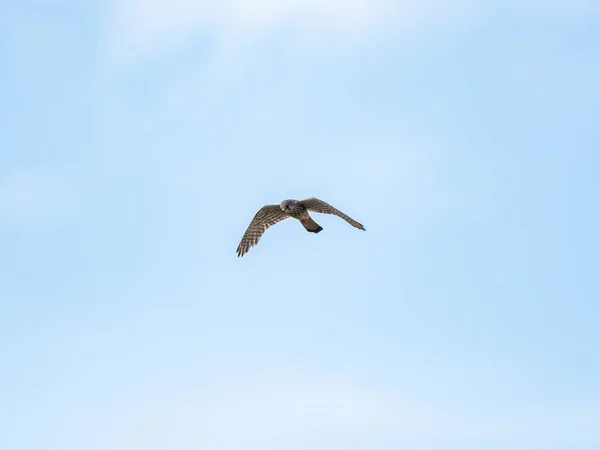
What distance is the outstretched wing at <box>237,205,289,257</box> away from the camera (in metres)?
39.8

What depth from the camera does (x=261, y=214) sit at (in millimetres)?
39656

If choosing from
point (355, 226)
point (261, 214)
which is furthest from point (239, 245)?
point (355, 226)

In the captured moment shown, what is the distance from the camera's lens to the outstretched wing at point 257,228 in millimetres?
39750

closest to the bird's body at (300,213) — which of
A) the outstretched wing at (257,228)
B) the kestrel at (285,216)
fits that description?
the kestrel at (285,216)

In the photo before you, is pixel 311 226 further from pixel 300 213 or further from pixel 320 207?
pixel 320 207

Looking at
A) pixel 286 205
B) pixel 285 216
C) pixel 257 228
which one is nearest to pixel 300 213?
pixel 286 205

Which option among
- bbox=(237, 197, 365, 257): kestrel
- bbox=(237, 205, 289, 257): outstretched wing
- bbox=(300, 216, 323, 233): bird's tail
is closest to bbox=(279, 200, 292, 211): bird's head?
bbox=(237, 197, 365, 257): kestrel

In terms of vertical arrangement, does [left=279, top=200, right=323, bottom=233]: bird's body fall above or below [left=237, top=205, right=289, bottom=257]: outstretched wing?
below

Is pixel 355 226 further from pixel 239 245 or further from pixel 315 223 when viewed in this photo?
pixel 239 245

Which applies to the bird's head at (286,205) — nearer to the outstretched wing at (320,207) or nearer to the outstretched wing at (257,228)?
the outstretched wing at (320,207)

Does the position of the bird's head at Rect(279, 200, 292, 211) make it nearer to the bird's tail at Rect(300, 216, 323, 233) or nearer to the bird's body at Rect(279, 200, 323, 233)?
the bird's body at Rect(279, 200, 323, 233)

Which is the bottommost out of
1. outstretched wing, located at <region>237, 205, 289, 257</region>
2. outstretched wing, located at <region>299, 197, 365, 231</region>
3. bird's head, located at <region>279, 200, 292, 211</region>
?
outstretched wing, located at <region>299, 197, 365, 231</region>

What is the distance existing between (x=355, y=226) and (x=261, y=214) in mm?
5467

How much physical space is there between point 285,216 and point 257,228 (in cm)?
142
